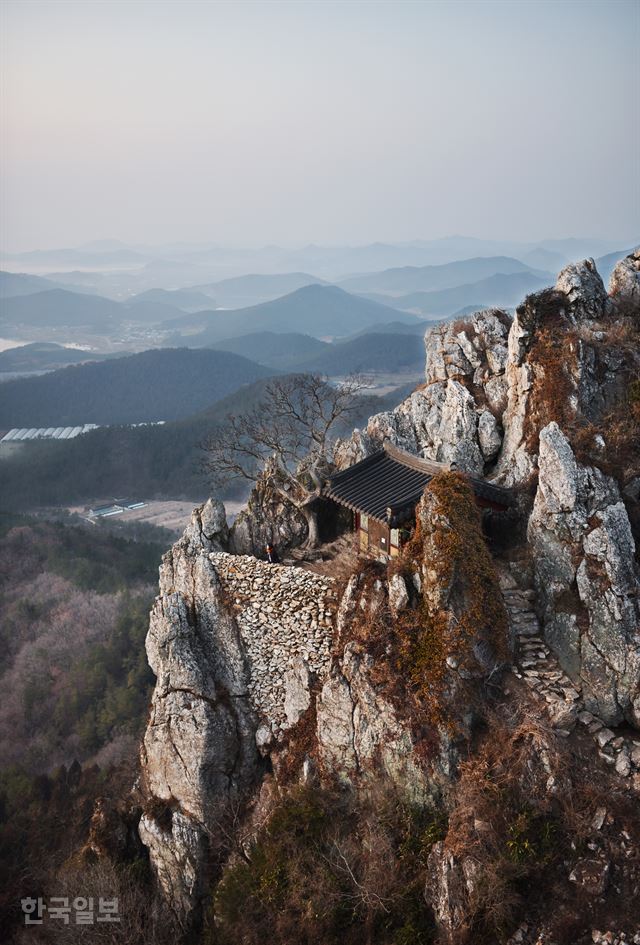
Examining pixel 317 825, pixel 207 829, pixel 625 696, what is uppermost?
pixel 625 696

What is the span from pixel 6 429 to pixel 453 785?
4890 inches

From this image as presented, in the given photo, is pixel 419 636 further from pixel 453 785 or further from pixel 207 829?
pixel 207 829

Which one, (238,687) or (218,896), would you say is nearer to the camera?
(218,896)

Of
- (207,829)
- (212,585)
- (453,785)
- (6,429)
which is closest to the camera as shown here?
(453,785)

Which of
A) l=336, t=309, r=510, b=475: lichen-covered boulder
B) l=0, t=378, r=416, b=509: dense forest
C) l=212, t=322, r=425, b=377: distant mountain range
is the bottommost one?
l=0, t=378, r=416, b=509: dense forest

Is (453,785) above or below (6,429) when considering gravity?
above

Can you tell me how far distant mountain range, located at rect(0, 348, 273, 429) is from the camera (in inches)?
5037

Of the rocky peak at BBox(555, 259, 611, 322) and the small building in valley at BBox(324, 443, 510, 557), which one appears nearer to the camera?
the small building in valley at BBox(324, 443, 510, 557)

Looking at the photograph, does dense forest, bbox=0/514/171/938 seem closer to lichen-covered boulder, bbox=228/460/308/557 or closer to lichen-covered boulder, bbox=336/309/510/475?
lichen-covered boulder, bbox=228/460/308/557

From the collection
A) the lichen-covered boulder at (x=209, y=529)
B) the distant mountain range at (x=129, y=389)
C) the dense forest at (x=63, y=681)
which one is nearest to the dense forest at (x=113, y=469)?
the dense forest at (x=63, y=681)

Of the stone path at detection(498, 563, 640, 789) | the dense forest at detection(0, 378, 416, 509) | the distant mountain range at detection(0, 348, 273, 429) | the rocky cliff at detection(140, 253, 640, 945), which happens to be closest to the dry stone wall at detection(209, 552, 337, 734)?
the rocky cliff at detection(140, 253, 640, 945)

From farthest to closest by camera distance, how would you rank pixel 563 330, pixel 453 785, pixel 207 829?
pixel 563 330, pixel 207 829, pixel 453 785

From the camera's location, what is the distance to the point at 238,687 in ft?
54.9

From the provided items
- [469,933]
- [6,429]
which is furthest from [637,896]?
[6,429]
